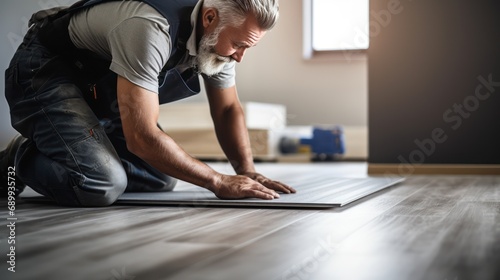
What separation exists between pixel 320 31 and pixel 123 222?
5.50 meters

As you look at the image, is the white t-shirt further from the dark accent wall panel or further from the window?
the window

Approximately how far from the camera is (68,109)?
1.95 metres

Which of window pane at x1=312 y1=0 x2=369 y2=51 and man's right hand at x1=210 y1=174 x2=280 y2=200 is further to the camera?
window pane at x1=312 y1=0 x2=369 y2=51

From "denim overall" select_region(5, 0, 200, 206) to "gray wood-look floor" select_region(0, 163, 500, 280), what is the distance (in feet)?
0.30

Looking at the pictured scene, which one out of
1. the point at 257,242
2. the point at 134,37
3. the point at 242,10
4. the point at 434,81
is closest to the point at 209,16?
the point at 242,10

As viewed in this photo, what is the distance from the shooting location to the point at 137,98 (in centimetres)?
172

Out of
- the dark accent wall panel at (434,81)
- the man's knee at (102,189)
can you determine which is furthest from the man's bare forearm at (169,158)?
the dark accent wall panel at (434,81)

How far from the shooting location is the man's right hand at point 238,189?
186cm

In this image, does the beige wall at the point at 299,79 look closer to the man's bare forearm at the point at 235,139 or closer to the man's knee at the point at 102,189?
the man's bare forearm at the point at 235,139

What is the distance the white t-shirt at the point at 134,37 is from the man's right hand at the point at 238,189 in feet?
1.22

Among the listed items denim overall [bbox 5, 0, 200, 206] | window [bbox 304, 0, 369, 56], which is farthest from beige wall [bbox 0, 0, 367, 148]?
denim overall [bbox 5, 0, 200, 206]

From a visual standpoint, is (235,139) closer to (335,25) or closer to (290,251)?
(290,251)

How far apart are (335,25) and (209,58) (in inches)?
192

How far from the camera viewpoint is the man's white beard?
1.95 meters
